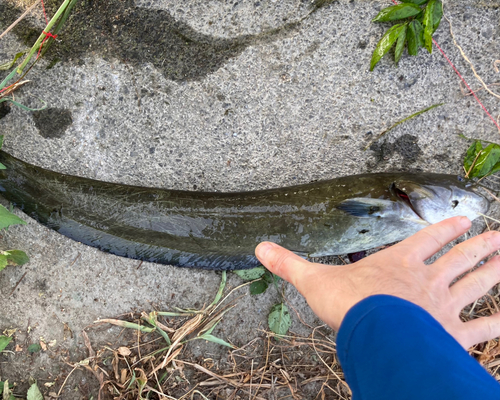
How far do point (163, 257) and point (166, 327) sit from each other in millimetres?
577

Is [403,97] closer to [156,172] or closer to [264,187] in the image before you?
[264,187]

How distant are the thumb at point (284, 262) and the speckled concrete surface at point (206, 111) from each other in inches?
33.2

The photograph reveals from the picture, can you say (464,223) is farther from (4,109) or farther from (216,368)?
(4,109)

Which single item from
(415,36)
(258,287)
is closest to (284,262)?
(258,287)

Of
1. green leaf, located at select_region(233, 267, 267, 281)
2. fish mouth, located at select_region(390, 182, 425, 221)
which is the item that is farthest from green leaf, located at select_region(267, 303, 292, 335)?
fish mouth, located at select_region(390, 182, 425, 221)

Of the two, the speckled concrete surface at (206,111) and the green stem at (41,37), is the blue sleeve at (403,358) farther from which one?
the green stem at (41,37)

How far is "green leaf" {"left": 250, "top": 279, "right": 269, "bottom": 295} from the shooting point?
8.53 feet

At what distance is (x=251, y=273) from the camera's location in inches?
102

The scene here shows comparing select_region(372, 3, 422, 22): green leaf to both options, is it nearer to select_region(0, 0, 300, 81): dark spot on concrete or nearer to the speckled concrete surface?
the speckled concrete surface

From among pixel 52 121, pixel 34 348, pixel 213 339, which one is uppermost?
pixel 52 121

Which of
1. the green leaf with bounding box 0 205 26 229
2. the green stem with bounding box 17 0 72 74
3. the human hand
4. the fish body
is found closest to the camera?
the human hand

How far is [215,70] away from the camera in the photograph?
252cm

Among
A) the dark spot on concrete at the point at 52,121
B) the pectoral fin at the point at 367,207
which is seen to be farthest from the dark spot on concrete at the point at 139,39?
the pectoral fin at the point at 367,207

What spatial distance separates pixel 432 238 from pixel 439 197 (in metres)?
0.60
